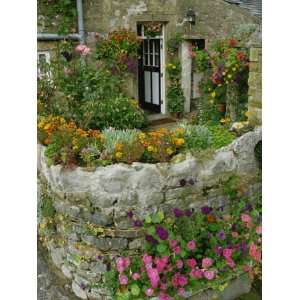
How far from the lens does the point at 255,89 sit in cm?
614

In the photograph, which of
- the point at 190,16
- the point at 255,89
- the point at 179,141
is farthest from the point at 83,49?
the point at 179,141

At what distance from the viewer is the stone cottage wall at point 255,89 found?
19.6 feet

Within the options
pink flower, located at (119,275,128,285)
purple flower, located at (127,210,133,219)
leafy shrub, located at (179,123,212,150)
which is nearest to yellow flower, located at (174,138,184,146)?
leafy shrub, located at (179,123,212,150)

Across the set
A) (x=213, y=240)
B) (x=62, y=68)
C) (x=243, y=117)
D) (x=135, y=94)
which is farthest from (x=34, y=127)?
(x=135, y=94)

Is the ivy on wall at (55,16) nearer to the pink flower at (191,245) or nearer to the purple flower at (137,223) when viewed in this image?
the purple flower at (137,223)

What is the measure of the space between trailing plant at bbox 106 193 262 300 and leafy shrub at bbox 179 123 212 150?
85 centimetres

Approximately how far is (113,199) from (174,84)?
5.66 meters

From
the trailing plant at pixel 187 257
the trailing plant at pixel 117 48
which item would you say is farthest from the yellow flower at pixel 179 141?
the trailing plant at pixel 117 48

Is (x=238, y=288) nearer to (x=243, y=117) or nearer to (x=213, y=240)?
(x=213, y=240)

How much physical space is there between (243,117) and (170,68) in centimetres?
322

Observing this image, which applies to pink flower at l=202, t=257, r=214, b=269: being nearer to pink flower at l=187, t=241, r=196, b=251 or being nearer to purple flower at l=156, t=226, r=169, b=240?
pink flower at l=187, t=241, r=196, b=251

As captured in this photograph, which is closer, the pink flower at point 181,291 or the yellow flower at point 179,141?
the pink flower at point 181,291

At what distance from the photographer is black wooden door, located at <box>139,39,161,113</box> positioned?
33.4ft

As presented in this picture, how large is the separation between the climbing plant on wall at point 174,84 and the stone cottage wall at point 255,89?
381cm
